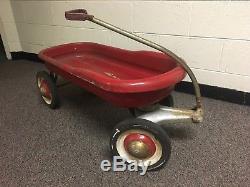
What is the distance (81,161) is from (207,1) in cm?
111

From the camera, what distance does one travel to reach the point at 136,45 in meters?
1.80

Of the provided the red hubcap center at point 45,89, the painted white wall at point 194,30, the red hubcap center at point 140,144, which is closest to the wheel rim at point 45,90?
the red hubcap center at point 45,89

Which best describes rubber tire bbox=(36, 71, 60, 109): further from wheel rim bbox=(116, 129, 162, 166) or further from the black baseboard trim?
the black baseboard trim

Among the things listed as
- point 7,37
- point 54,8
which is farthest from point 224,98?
point 7,37

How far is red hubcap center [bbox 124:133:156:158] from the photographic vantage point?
3.40 ft

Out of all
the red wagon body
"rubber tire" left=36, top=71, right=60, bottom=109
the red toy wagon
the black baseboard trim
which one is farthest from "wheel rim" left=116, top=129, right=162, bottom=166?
the black baseboard trim

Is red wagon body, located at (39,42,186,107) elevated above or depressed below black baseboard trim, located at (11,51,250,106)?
above

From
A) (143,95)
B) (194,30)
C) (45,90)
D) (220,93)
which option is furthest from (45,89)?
(220,93)

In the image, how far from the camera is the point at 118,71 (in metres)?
1.51

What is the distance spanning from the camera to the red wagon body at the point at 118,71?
3.26ft

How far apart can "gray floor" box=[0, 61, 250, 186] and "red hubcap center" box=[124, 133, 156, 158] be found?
10 cm

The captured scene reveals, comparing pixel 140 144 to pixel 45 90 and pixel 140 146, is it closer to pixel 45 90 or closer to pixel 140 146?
pixel 140 146

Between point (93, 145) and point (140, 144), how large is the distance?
0.31m

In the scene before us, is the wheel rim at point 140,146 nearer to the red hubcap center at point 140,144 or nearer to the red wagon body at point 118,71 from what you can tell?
the red hubcap center at point 140,144
